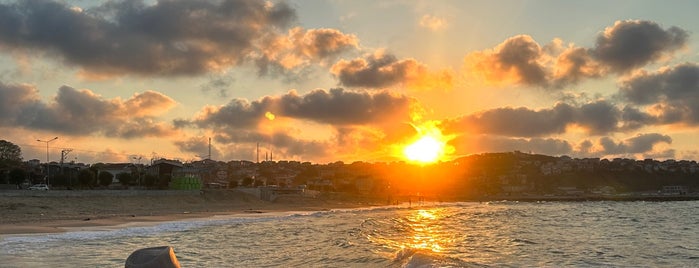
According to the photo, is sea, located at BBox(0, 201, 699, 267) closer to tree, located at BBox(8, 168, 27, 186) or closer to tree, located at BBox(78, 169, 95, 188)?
tree, located at BBox(78, 169, 95, 188)

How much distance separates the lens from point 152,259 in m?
14.1

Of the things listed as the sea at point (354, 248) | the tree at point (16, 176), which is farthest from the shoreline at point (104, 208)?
the tree at point (16, 176)

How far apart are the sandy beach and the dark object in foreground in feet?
91.5

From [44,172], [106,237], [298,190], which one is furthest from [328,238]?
[44,172]

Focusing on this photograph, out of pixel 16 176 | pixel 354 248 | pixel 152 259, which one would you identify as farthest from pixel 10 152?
pixel 152 259

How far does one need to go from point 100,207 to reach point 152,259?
184ft

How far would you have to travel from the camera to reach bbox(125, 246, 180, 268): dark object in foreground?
14.0 metres

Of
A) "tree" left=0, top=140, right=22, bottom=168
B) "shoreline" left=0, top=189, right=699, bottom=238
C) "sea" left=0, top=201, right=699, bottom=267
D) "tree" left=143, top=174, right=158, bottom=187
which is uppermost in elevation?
"tree" left=0, top=140, right=22, bottom=168

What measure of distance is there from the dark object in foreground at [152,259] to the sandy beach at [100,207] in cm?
2789

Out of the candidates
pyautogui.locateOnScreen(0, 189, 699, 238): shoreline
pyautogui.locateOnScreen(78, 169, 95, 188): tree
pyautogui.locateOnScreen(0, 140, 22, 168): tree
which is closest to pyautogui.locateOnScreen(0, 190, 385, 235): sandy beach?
pyautogui.locateOnScreen(0, 189, 699, 238): shoreline

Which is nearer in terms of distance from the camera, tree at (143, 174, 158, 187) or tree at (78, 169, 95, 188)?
tree at (78, 169, 95, 188)

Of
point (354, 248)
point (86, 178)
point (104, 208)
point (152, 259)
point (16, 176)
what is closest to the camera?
point (152, 259)

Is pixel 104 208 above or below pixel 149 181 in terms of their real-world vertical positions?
below

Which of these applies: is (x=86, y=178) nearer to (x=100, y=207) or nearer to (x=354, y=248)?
(x=100, y=207)
